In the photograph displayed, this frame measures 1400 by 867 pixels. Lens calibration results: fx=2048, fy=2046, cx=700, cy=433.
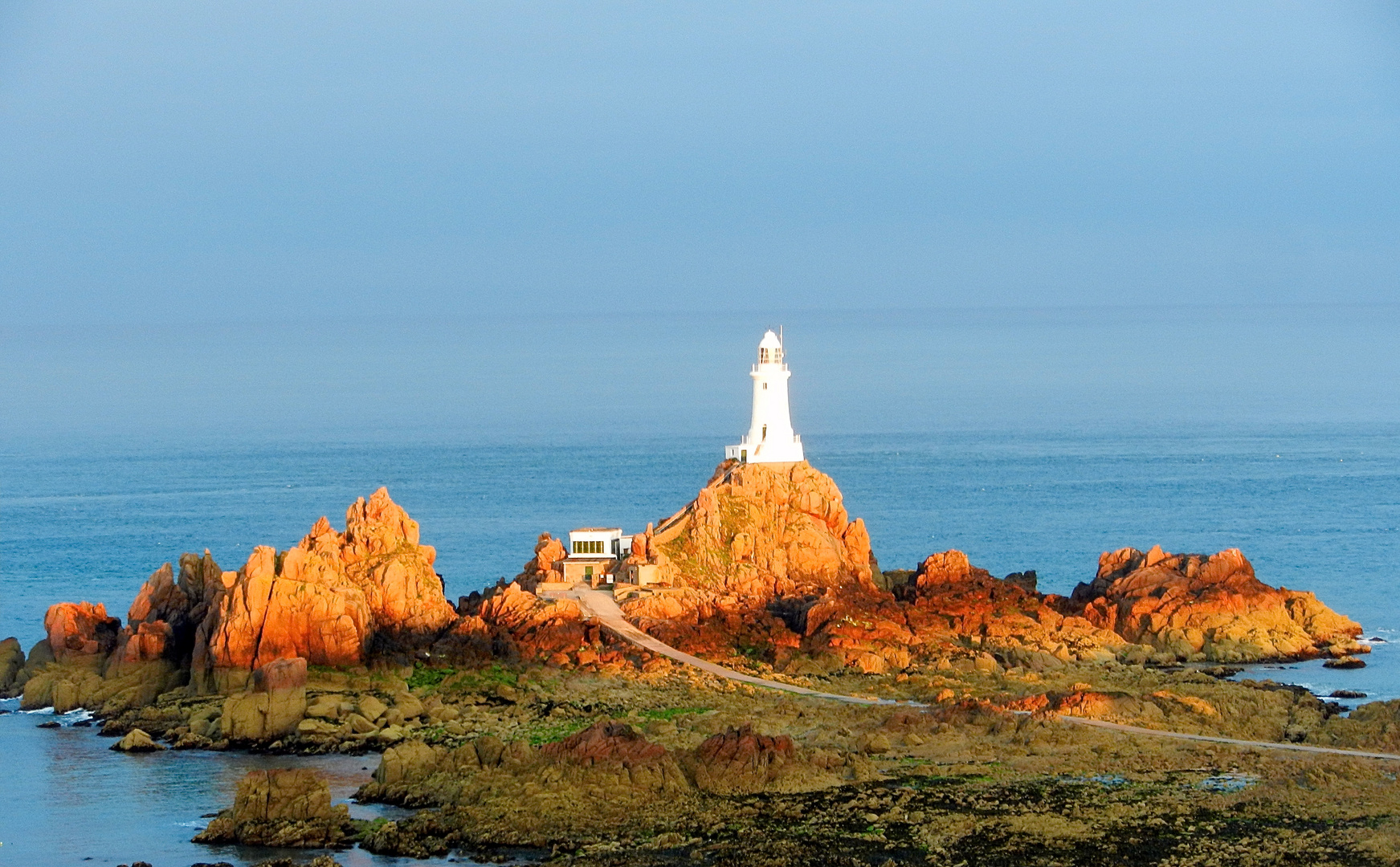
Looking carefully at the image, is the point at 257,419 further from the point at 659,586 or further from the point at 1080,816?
the point at 1080,816

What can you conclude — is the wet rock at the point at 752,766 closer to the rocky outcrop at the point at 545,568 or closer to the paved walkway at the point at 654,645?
the paved walkway at the point at 654,645

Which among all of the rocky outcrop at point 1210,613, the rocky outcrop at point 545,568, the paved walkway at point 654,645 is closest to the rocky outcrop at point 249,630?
the paved walkway at point 654,645

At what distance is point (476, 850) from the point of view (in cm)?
3800

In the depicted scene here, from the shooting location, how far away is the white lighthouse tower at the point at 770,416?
221 ft

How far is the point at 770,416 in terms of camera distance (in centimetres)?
6806

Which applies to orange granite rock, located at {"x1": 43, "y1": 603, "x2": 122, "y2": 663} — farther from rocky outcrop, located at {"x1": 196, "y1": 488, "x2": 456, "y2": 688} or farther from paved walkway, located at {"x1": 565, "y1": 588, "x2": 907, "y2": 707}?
paved walkway, located at {"x1": 565, "y1": 588, "x2": 907, "y2": 707}

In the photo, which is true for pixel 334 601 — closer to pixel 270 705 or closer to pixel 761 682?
pixel 270 705

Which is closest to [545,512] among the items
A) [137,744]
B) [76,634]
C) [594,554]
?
[594,554]

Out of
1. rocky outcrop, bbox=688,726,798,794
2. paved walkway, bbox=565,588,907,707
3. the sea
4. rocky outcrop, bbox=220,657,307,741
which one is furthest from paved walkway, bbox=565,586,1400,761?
rocky outcrop, bbox=220,657,307,741

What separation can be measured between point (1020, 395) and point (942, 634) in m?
137

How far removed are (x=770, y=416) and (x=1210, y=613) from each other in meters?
15.9

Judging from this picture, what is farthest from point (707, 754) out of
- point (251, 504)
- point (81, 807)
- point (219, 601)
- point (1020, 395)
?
point (1020, 395)

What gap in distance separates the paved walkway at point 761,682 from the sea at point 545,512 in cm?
907

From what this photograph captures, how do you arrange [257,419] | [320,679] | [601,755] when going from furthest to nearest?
[257,419]
[320,679]
[601,755]
